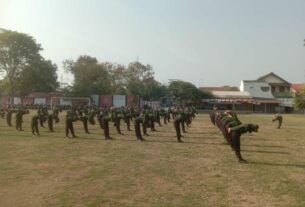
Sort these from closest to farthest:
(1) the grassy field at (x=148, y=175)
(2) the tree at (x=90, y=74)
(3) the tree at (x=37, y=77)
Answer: (1) the grassy field at (x=148, y=175)
(3) the tree at (x=37, y=77)
(2) the tree at (x=90, y=74)

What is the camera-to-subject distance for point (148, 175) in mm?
14172

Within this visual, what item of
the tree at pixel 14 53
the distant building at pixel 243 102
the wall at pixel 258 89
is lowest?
the distant building at pixel 243 102

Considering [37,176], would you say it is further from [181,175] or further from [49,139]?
[49,139]

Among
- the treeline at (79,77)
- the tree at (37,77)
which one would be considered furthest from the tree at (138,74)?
the tree at (37,77)

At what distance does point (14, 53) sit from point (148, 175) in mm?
76138

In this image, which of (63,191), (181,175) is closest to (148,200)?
(63,191)

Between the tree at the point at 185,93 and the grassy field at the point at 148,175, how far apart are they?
7558cm

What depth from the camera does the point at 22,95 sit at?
307 ft

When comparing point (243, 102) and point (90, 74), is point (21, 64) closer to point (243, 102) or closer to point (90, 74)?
point (90, 74)

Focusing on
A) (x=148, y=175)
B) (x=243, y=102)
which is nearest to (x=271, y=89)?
(x=243, y=102)

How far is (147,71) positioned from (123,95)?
48.8 ft

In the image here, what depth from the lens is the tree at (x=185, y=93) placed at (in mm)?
98250

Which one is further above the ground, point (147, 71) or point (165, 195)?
point (147, 71)

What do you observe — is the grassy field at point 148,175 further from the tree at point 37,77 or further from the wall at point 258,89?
the wall at point 258,89
